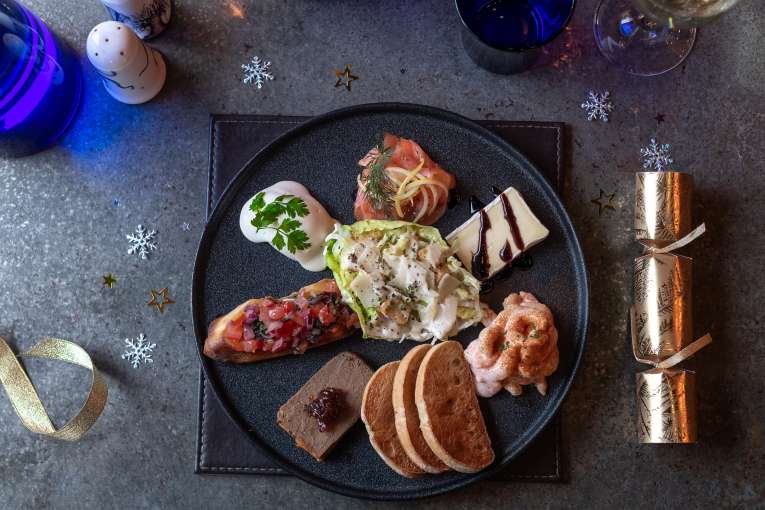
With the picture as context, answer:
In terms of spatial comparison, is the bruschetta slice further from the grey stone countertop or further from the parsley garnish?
the grey stone countertop

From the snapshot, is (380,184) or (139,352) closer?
(380,184)

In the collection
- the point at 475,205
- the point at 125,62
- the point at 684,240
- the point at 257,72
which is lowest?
the point at 684,240

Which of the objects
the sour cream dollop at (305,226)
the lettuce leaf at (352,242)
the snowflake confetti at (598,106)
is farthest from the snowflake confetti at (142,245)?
the snowflake confetti at (598,106)

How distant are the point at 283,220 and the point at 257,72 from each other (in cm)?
80

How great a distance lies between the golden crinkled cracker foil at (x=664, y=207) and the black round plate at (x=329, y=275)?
1.08ft

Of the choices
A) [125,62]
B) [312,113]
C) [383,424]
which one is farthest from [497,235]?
[125,62]

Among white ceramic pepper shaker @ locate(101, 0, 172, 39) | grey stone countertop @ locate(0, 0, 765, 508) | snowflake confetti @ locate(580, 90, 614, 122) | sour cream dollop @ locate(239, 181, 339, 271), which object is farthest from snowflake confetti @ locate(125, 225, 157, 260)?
snowflake confetti @ locate(580, 90, 614, 122)

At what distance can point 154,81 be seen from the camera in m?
3.01

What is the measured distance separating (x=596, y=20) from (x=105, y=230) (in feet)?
8.21

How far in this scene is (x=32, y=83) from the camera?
9.29ft

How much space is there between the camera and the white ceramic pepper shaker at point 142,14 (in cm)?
282

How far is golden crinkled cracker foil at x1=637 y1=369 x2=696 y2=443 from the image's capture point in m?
2.67

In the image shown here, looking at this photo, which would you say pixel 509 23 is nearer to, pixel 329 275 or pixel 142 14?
pixel 329 275

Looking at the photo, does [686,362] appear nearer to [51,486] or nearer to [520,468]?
[520,468]
